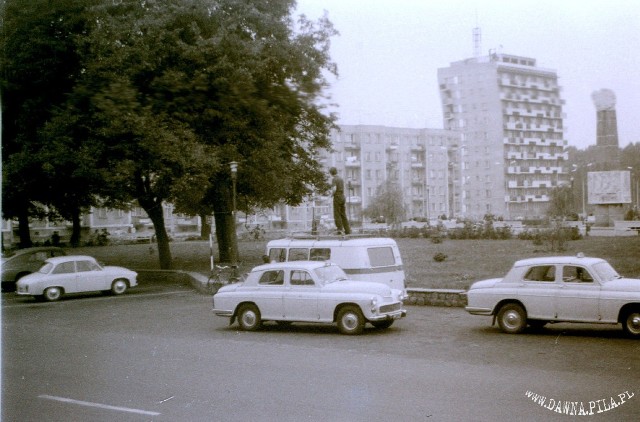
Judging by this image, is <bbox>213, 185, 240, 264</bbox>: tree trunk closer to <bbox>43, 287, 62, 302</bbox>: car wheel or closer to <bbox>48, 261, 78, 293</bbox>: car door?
<bbox>48, 261, 78, 293</bbox>: car door

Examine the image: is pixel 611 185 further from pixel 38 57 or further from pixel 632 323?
pixel 632 323

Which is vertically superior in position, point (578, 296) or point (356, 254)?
point (356, 254)

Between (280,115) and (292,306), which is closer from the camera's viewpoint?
(280,115)

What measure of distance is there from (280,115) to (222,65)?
0.89 feet

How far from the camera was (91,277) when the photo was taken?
17.7 meters

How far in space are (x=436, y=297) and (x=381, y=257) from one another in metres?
2.21

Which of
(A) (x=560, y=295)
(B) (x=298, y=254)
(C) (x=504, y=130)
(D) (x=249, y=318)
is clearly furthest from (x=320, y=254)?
(C) (x=504, y=130)

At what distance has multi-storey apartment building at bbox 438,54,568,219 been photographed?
235 centimetres

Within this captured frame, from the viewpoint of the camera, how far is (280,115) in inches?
93.7

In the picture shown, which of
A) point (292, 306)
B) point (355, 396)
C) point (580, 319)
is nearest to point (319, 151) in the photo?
point (355, 396)

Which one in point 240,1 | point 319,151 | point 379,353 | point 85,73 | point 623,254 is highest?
point 240,1

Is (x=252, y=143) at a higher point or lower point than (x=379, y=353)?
higher

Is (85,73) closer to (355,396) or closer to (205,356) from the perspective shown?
(355,396)

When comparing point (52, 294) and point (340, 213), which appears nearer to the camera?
point (340, 213)
